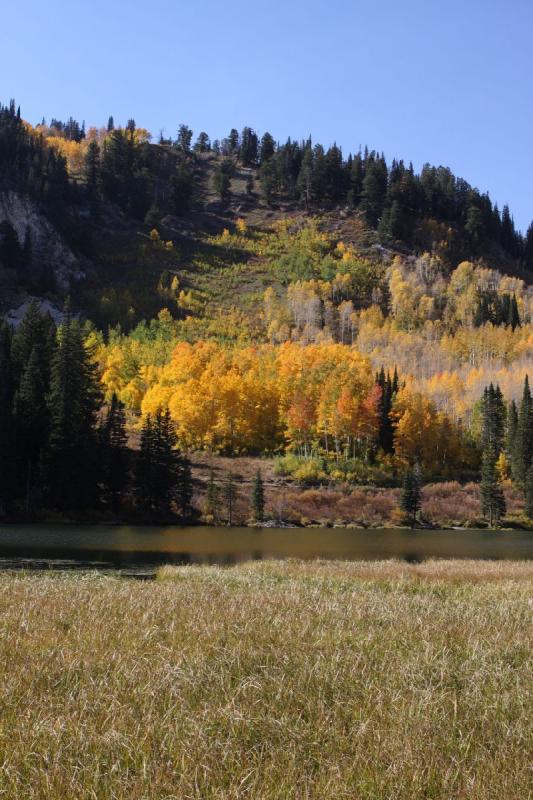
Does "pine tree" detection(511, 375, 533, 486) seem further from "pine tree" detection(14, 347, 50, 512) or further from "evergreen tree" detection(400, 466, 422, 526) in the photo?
"pine tree" detection(14, 347, 50, 512)

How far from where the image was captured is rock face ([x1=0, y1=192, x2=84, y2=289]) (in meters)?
190

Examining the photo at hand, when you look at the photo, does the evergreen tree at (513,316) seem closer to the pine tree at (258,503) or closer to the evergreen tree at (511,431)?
the evergreen tree at (511,431)

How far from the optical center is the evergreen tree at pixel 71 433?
234ft

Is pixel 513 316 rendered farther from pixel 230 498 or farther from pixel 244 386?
pixel 230 498

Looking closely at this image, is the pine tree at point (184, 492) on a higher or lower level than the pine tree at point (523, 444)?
lower

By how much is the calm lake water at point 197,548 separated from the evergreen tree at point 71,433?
1532 cm

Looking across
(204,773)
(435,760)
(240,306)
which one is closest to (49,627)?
(204,773)

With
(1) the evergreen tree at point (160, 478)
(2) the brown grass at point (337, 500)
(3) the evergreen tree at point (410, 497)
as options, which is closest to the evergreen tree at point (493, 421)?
(2) the brown grass at point (337, 500)

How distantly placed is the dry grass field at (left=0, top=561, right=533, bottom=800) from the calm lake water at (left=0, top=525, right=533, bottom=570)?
21.7 meters

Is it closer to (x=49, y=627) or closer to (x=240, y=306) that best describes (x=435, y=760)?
(x=49, y=627)

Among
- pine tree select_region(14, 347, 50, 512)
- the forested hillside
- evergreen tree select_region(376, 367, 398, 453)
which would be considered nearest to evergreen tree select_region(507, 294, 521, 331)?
the forested hillside

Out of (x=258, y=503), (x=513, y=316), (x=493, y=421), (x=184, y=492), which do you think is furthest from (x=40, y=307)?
(x=513, y=316)

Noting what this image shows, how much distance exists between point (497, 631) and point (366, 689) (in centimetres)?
449

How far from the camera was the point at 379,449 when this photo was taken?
112375mm
